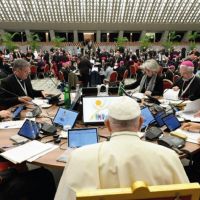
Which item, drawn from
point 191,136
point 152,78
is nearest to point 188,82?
point 152,78

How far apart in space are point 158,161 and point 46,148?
1.25 m

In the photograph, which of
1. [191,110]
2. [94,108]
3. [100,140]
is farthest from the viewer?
[191,110]

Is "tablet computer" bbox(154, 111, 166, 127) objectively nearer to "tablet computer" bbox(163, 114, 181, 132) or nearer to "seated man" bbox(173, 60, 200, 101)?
"tablet computer" bbox(163, 114, 181, 132)

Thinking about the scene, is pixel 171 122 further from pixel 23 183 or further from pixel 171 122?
pixel 23 183

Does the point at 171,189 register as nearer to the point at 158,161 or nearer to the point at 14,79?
the point at 158,161

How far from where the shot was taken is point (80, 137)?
2160 millimetres

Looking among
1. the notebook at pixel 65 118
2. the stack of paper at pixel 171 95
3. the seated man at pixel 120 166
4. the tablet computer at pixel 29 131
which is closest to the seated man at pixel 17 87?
the notebook at pixel 65 118

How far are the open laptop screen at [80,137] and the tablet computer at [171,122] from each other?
80cm

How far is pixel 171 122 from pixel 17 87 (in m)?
2.29

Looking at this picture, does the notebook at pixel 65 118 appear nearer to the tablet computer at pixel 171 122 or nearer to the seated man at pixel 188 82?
the tablet computer at pixel 171 122

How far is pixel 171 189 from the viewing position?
3.16ft

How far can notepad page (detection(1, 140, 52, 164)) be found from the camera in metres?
1.98

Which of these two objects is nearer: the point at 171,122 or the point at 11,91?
the point at 171,122

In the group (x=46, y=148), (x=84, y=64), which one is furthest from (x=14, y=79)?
(x=84, y=64)
